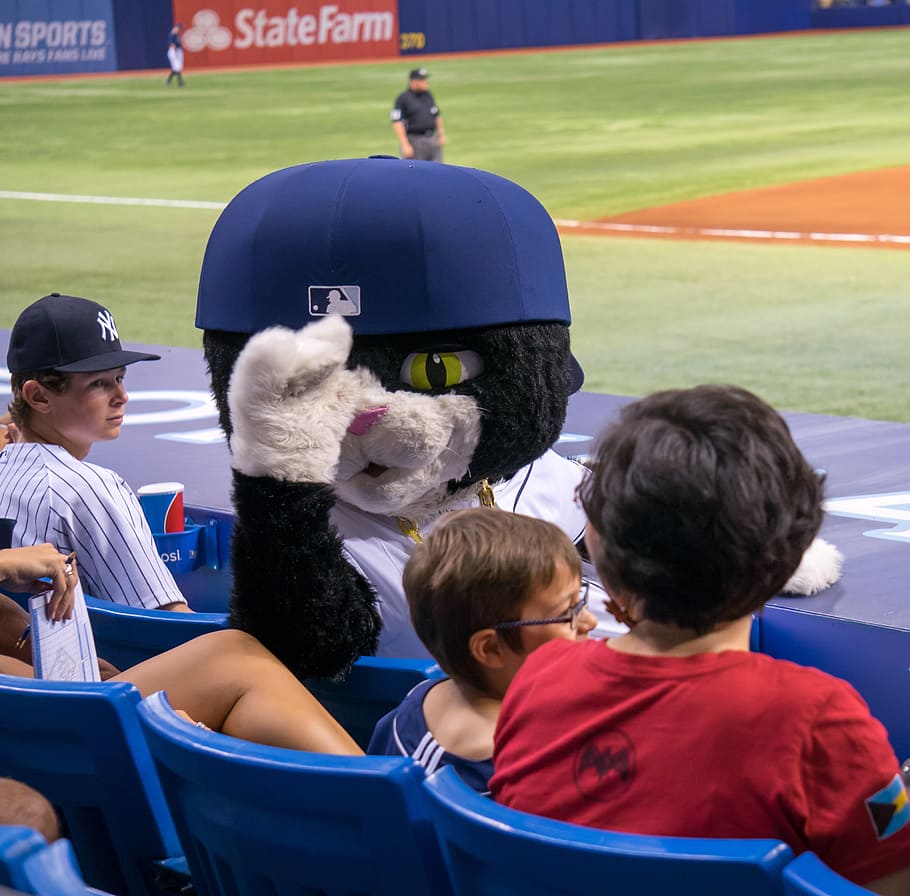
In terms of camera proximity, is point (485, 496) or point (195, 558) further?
point (195, 558)

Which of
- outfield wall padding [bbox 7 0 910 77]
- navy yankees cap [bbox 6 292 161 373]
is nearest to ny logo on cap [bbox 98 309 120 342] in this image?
navy yankees cap [bbox 6 292 161 373]

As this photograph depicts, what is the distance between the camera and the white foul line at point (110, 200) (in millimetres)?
14625

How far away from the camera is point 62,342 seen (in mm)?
2846

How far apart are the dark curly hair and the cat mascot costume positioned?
79 cm

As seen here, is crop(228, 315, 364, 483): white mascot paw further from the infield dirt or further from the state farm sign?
the state farm sign

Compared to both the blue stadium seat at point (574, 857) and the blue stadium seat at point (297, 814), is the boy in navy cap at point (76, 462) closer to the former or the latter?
the blue stadium seat at point (297, 814)

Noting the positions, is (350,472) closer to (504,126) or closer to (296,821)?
(296,821)

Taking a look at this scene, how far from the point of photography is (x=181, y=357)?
17.9ft

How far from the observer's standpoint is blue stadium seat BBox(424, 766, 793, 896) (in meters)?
1.15

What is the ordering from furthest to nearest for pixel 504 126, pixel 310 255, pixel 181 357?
pixel 504 126 → pixel 181 357 → pixel 310 255

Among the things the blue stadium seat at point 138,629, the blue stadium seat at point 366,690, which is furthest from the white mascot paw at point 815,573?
the blue stadium seat at point 138,629

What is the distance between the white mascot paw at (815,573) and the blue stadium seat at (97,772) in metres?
1.16

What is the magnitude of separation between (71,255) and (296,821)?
11086 millimetres

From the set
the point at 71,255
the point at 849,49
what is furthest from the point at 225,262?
the point at 849,49
